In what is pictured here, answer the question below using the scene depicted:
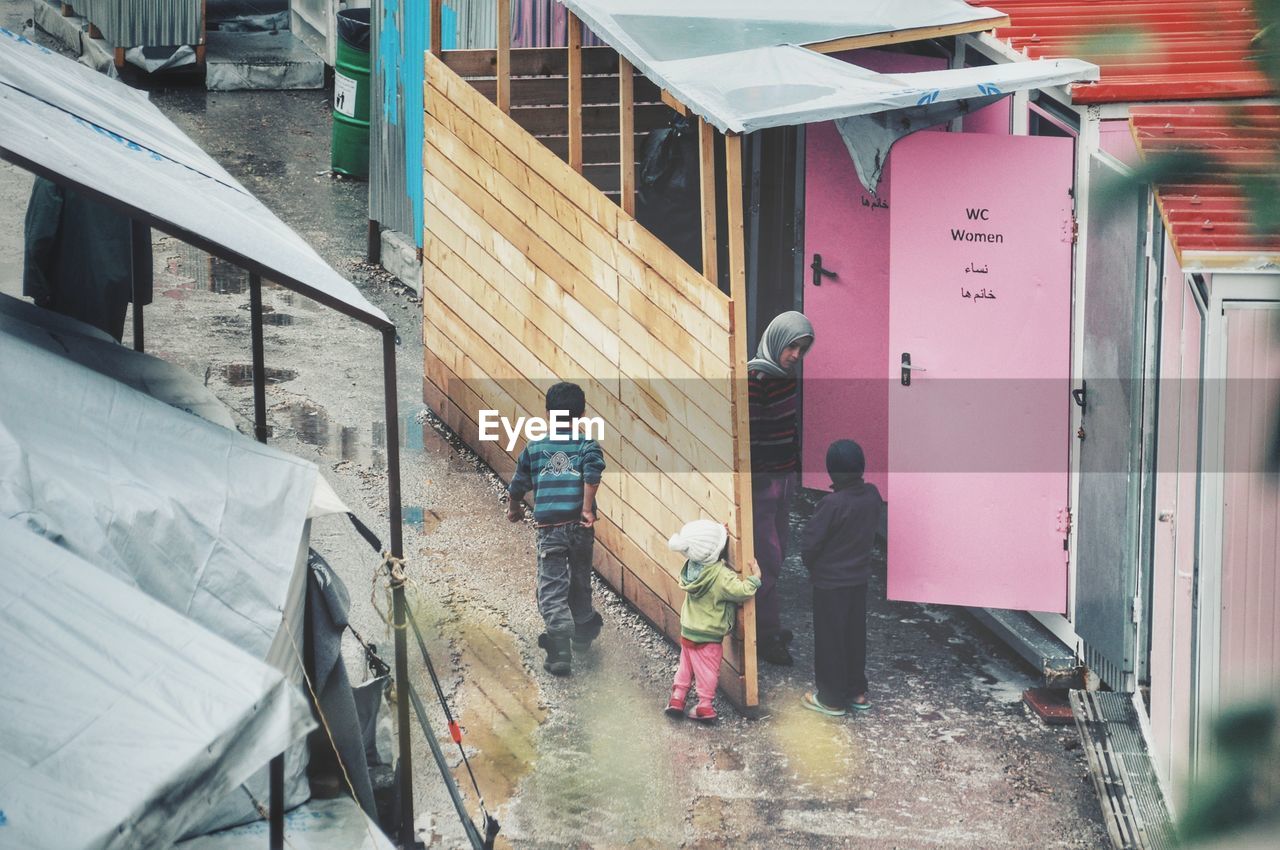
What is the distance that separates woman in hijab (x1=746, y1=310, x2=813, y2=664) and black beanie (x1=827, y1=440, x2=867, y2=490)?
51cm

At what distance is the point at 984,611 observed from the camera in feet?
24.3

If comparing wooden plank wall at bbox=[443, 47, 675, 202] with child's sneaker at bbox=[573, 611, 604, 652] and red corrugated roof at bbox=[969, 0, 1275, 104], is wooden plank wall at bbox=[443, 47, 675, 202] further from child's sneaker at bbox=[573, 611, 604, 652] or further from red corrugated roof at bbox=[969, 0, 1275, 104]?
child's sneaker at bbox=[573, 611, 604, 652]

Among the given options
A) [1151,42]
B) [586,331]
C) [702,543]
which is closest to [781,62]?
[586,331]

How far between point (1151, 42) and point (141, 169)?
13.4 feet

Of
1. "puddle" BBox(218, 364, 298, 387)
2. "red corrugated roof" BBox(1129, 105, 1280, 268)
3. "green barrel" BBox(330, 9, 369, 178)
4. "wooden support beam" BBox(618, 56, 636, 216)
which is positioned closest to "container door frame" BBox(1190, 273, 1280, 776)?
"wooden support beam" BBox(618, 56, 636, 216)

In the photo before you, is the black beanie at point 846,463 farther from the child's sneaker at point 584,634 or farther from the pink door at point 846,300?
the pink door at point 846,300

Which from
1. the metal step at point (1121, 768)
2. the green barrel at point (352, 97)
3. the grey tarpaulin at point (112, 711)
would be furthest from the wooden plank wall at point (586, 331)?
the green barrel at point (352, 97)

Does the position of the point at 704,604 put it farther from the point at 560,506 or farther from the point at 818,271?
the point at 818,271

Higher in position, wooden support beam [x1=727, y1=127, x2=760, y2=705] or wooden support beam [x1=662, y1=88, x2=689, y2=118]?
wooden support beam [x1=662, y1=88, x2=689, y2=118]

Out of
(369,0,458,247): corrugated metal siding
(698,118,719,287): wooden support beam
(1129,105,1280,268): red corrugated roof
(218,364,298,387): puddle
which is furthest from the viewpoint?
(369,0,458,247): corrugated metal siding

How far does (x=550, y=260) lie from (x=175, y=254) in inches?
212

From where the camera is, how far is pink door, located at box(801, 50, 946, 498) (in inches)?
314

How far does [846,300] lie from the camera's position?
8133mm

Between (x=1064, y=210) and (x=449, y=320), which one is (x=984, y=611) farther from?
(x=449, y=320)
